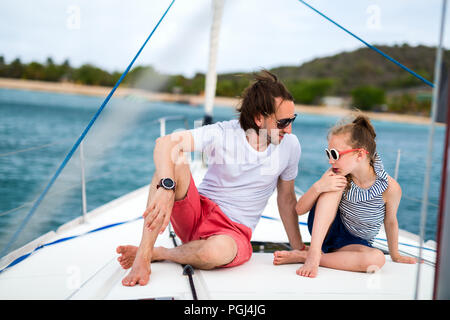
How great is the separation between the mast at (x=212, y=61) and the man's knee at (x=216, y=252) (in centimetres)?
213

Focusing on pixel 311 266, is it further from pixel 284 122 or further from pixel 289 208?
pixel 284 122

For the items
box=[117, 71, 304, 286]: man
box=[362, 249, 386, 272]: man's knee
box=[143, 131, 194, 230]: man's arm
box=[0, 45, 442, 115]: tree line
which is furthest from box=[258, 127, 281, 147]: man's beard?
box=[0, 45, 442, 115]: tree line

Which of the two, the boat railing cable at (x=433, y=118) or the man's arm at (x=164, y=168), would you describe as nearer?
the boat railing cable at (x=433, y=118)

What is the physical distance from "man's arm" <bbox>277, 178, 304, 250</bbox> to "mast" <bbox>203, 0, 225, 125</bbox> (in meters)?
1.95

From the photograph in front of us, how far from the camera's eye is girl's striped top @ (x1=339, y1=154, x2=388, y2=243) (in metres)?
1.25

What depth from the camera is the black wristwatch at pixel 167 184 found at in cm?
112

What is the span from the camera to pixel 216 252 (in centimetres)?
114

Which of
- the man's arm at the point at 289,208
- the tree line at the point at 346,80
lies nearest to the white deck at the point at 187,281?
the man's arm at the point at 289,208

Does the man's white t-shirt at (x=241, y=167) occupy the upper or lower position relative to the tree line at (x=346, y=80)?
lower

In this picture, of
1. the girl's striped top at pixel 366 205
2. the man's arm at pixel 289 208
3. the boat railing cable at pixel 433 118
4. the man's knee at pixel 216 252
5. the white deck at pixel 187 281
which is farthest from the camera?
the man's arm at pixel 289 208

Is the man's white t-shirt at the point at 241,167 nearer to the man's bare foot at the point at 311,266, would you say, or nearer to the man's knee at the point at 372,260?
the man's bare foot at the point at 311,266

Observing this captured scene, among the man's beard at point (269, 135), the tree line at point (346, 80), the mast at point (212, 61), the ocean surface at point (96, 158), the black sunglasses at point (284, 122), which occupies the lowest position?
the ocean surface at point (96, 158)
